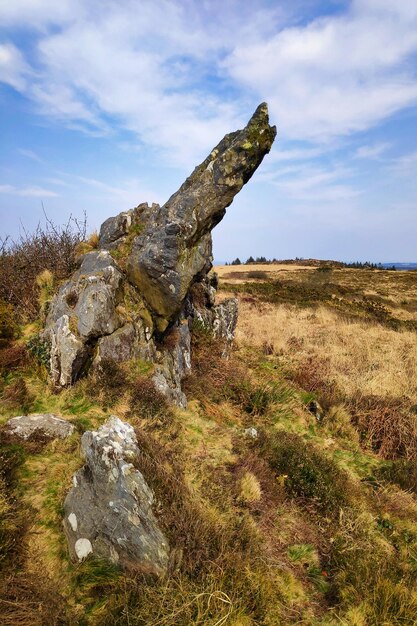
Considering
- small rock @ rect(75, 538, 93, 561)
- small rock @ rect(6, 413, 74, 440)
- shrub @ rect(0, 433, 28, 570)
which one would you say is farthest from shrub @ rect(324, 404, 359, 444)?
shrub @ rect(0, 433, 28, 570)

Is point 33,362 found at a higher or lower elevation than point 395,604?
higher

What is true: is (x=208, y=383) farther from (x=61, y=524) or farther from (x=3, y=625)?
(x=3, y=625)

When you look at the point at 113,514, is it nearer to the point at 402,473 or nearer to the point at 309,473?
the point at 309,473

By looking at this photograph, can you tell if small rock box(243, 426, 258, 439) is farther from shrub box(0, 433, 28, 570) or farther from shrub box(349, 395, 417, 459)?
shrub box(0, 433, 28, 570)

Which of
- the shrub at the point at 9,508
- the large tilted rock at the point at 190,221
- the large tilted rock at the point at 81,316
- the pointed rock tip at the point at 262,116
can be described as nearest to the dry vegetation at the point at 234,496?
the shrub at the point at 9,508

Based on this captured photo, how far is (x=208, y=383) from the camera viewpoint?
1018 centimetres

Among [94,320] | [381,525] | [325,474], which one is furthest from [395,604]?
[94,320]

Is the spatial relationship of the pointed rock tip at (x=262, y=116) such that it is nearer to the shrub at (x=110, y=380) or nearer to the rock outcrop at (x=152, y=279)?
the rock outcrop at (x=152, y=279)

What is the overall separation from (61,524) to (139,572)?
56.3 inches

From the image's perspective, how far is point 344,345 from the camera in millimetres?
15852

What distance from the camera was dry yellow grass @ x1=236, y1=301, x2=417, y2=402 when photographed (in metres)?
11.6

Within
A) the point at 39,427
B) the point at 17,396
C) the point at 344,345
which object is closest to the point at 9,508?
the point at 39,427

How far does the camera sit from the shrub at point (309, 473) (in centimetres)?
622

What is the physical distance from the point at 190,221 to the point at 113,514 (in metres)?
7.33
